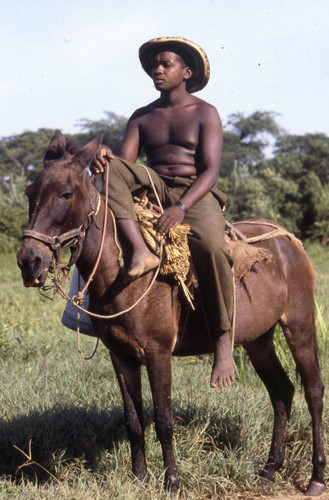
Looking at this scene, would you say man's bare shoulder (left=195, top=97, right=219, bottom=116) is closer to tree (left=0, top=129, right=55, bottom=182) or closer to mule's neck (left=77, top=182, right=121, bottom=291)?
mule's neck (left=77, top=182, right=121, bottom=291)

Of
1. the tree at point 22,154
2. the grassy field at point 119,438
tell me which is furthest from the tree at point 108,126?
the grassy field at point 119,438

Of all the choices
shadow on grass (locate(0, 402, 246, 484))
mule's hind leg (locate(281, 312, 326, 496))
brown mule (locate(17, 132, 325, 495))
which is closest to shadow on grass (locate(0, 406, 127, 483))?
shadow on grass (locate(0, 402, 246, 484))

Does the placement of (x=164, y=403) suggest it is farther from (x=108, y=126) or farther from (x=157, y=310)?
(x=108, y=126)

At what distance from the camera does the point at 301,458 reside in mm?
5023

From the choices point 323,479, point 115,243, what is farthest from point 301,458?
point 115,243

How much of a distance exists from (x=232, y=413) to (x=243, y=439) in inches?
13.0

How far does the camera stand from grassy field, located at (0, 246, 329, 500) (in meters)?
4.33

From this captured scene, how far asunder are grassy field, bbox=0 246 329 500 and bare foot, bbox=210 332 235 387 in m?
0.69

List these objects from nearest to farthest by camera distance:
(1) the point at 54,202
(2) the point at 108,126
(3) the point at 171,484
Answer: (1) the point at 54,202
(3) the point at 171,484
(2) the point at 108,126

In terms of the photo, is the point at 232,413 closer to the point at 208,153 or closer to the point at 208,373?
the point at 208,373

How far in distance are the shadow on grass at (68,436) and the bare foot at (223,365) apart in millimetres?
846

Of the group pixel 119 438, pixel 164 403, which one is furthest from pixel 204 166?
pixel 119 438

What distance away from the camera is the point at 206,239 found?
4.02 meters

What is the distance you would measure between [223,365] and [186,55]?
2145mm
